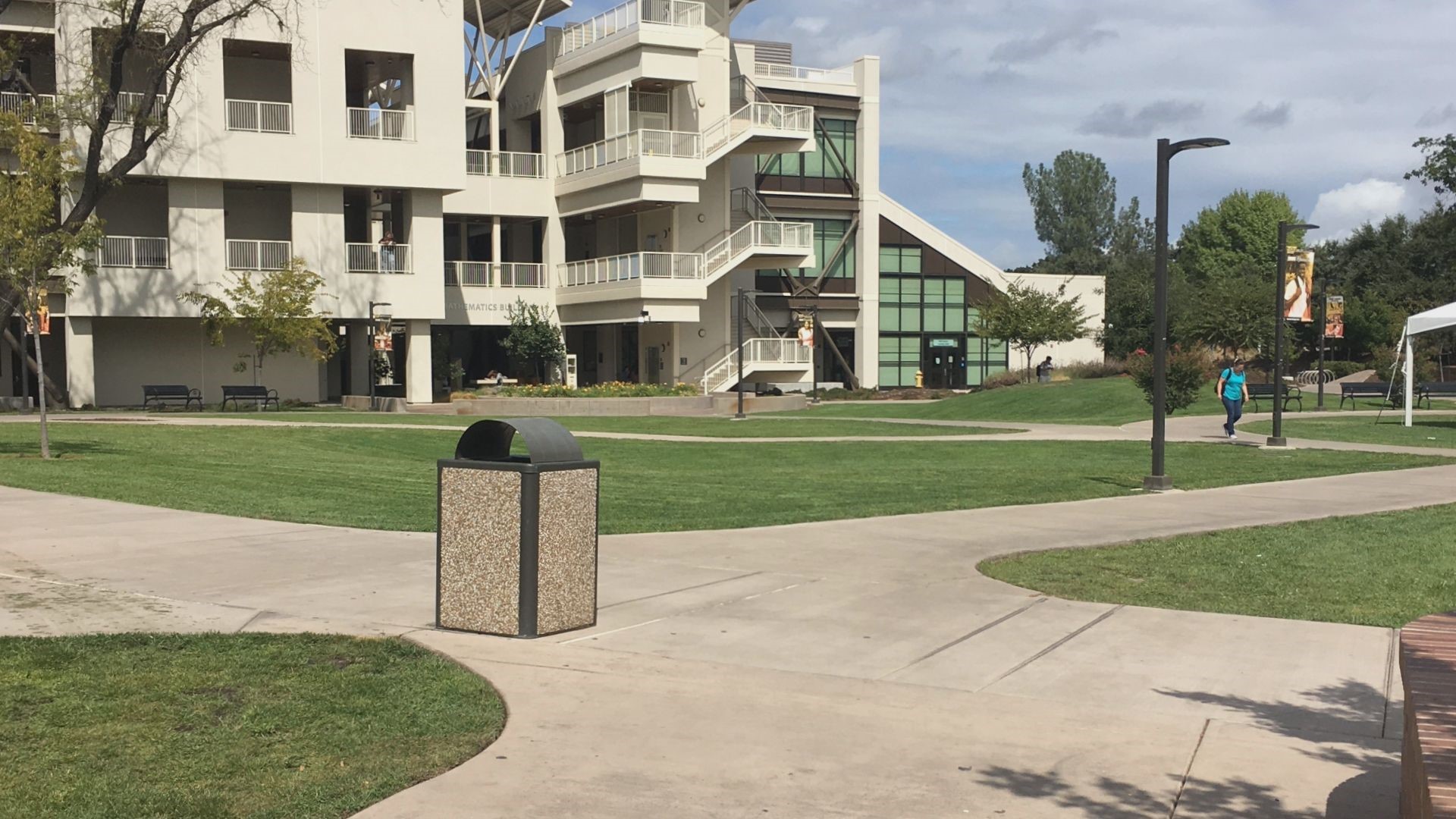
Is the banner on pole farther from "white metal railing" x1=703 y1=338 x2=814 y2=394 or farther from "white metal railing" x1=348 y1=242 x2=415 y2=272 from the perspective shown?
"white metal railing" x1=348 y1=242 x2=415 y2=272

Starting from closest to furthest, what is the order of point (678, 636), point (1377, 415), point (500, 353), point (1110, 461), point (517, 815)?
point (517, 815), point (678, 636), point (1110, 461), point (1377, 415), point (500, 353)

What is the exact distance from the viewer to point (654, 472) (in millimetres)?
21453

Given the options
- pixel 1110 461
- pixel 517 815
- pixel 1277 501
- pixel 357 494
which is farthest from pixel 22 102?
pixel 517 815

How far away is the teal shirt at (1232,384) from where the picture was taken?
26500mm

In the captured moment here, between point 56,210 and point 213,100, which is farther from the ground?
point 213,100

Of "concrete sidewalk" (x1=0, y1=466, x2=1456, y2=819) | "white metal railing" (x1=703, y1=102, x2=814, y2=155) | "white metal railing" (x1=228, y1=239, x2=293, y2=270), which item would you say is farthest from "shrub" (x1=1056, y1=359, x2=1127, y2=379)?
"concrete sidewalk" (x1=0, y1=466, x2=1456, y2=819)

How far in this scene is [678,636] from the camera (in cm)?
811

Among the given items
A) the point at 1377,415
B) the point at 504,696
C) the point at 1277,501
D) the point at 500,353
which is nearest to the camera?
the point at 504,696

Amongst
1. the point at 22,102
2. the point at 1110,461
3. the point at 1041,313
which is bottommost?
the point at 1110,461

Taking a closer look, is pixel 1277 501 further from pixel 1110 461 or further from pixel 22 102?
pixel 22 102

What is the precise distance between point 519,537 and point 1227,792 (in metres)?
4.27

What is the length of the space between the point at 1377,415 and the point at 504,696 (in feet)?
108

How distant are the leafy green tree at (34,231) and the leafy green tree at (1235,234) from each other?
280 ft

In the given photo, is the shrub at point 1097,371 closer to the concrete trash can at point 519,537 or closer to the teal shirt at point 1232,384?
the teal shirt at point 1232,384
